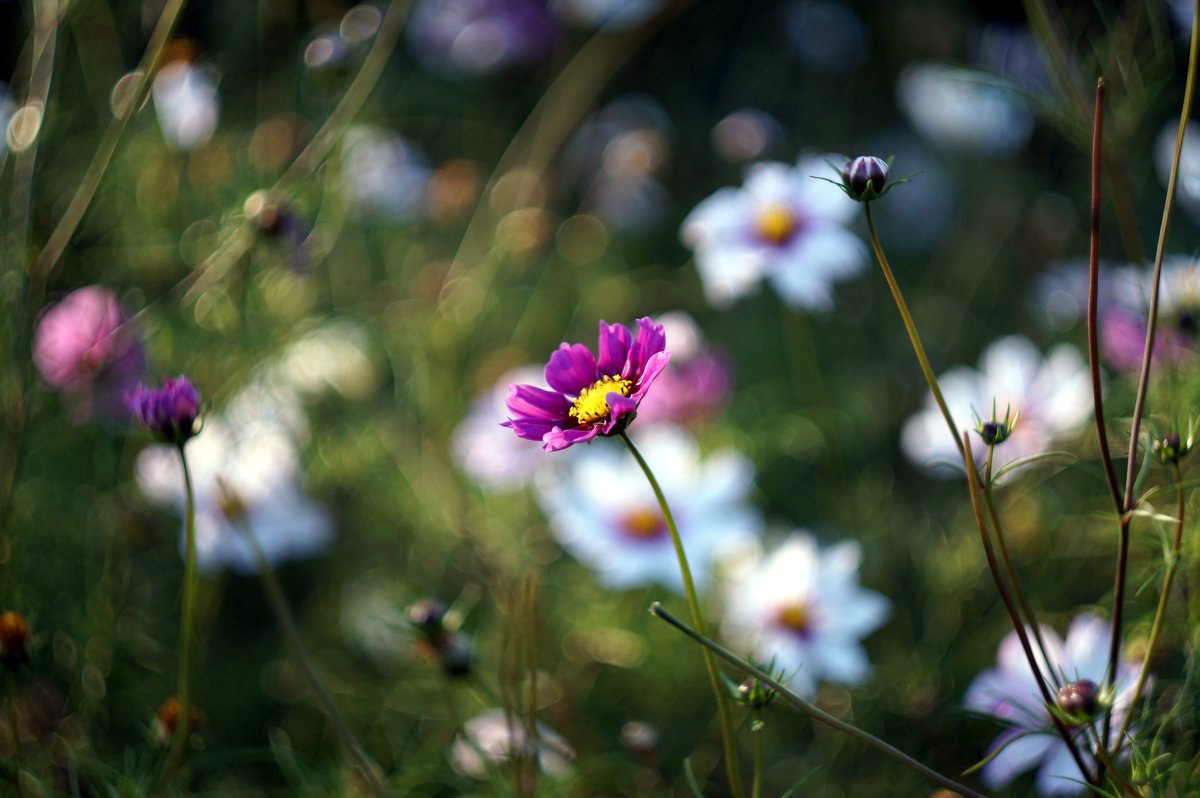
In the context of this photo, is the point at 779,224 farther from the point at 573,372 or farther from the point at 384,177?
the point at 384,177

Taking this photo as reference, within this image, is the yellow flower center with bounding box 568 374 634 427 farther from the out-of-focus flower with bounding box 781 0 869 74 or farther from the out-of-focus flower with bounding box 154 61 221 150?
the out-of-focus flower with bounding box 781 0 869 74

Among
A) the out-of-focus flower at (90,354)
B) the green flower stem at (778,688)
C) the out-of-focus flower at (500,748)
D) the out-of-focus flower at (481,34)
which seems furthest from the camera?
the out-of-focus flower at (481,34)

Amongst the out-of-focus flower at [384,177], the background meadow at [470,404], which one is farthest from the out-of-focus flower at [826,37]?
the out-of-focus flower at [384,177]

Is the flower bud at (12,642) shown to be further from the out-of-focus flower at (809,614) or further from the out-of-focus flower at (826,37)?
the out-of-focus flower at (826,37)

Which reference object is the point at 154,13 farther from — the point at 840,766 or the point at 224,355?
the point at 840,766

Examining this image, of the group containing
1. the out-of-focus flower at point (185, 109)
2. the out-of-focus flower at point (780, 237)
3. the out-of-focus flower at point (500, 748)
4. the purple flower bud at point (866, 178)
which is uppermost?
the purple flower bud at point (866, 178)

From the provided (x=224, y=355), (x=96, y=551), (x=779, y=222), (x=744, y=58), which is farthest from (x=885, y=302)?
(x=96, y=551)

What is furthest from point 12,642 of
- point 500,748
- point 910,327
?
point 910,327
